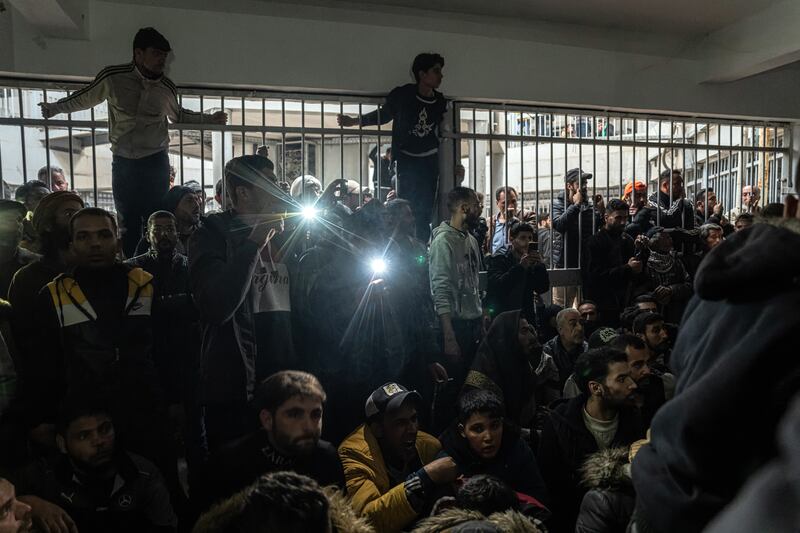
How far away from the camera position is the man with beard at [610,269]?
6262mm

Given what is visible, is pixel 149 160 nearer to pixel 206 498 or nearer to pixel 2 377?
pixel 2 377

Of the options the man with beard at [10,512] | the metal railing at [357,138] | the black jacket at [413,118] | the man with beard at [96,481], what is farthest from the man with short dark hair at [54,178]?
the man with beard at [10,512]

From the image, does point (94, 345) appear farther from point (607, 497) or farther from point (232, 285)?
point (607, 497)

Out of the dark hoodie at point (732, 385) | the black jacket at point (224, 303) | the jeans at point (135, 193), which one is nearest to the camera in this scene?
the dark hoodie at point (732, 385)

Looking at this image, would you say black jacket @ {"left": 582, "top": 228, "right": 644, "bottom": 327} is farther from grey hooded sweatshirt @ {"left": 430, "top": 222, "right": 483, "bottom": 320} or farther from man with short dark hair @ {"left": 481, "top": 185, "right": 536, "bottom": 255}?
grey hooded sweatshirt @ {"left": 430, "top": 222, "right": 483, "bottom": 320}

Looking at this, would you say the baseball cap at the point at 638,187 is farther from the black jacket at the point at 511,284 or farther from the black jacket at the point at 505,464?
the black jacket at the point at 505,464

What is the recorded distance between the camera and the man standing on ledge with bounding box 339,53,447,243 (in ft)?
20.1

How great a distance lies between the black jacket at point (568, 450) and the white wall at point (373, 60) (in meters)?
3.48

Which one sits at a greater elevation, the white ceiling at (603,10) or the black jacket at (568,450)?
the white ceiling at (603,10)

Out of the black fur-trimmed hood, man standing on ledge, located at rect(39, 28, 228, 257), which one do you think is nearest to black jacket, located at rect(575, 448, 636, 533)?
the black fur-trimmed hood

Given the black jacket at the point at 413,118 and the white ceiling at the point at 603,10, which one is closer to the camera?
the black jacket at the point at 413,118

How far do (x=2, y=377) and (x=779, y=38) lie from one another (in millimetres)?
6807

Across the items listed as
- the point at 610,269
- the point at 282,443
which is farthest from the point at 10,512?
the point at 610,269

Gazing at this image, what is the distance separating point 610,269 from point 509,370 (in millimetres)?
2032
